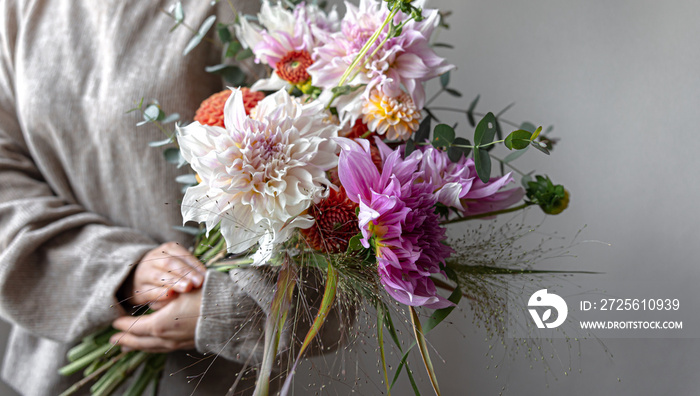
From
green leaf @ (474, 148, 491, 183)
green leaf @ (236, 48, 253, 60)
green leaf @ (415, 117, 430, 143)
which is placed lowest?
green leaf @ (474, 148, 491, 183)

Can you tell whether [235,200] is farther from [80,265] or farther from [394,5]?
[80,265]

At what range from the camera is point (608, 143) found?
968mm

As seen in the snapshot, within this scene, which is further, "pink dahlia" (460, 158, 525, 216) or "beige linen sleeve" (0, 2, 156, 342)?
"beige linen sleeve" (0, 2, 156, 342)

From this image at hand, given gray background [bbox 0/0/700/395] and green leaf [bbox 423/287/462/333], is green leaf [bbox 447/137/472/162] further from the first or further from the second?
gray background [bbox 0/0/700/395]

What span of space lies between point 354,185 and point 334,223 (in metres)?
0.05

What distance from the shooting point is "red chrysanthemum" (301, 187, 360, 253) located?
1.42 feet

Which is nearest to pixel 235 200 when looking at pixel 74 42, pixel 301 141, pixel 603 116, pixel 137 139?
pixel 301 141

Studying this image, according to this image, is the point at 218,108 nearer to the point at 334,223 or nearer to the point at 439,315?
the point at 334,223

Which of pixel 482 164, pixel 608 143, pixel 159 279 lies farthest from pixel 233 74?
pixel 608 143

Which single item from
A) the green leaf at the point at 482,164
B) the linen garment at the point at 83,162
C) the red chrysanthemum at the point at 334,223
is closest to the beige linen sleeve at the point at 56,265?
the linen garment at the point at 83,162

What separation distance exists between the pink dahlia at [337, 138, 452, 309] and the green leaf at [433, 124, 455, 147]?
52 millimetres

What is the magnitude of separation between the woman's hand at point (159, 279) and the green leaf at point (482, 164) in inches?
15.8

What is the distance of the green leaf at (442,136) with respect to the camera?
47 cm

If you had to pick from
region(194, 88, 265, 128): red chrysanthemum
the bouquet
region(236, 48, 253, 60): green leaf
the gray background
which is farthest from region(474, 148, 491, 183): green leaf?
the gray background
